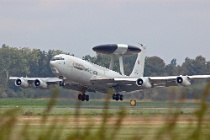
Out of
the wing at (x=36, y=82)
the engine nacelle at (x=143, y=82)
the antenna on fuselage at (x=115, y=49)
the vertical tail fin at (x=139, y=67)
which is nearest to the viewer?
the engine nacelle at (x=143, y=82)

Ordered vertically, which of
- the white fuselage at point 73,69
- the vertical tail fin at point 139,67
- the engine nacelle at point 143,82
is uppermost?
the vertical tail fin at point 139,67

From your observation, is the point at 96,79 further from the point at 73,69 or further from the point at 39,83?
the point at 39,83

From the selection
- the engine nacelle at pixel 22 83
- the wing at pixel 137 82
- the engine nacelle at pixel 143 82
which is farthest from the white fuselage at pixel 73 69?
the engine nacelle at pixel 22 83

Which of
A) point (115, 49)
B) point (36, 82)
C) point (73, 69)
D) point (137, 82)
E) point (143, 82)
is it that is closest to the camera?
point (73, 69)

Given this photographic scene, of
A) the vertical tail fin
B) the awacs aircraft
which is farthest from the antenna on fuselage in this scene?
the vertical tail fin

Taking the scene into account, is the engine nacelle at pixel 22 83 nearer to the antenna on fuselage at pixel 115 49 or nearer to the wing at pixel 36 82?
the wing at pixel 36 82

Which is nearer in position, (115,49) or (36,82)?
(36,82)

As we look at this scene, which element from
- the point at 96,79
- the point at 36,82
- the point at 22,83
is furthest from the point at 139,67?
the point at 96,79

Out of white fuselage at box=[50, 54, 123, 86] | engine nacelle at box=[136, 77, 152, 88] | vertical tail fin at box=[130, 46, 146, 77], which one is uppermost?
vertical tail fin at box=[130, 46, 146, 77]

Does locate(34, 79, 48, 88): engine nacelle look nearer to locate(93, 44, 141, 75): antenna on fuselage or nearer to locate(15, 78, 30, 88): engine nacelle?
locate(15, 78, 30, 88): engine nacelle

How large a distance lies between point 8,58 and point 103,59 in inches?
584

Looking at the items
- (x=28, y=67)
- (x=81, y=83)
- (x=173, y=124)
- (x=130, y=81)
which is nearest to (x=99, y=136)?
(x=173, y=124)

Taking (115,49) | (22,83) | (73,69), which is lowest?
(22,83)

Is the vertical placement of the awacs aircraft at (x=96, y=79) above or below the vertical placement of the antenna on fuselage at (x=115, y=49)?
below
